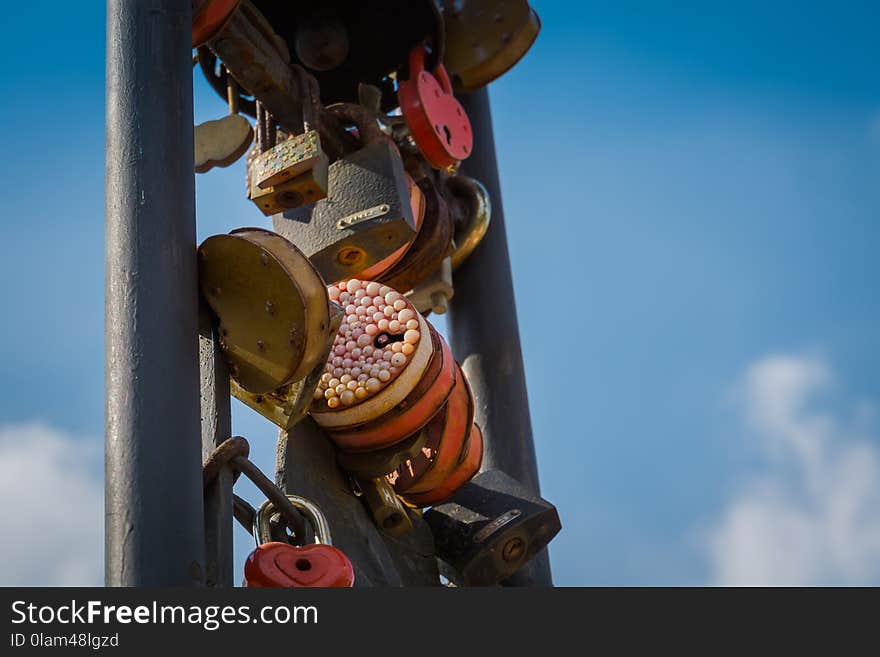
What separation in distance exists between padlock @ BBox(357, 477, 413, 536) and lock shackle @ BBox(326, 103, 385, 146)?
870 mm

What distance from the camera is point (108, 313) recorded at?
9.28ft

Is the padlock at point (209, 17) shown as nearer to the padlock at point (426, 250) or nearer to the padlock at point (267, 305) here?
the padlock at point (267, 305)

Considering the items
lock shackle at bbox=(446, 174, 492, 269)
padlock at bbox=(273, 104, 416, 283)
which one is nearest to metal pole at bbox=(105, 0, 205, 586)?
padlock at bbox=(273, 104, 416, 283)

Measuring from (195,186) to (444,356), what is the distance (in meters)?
1.06

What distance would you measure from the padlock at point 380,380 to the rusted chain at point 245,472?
660 mm

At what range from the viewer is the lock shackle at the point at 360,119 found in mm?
4172

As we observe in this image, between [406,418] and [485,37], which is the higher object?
[485,37]

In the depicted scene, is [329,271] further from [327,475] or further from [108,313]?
[108,313]

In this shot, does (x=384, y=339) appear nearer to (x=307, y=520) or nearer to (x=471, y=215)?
(x=307, y=520)

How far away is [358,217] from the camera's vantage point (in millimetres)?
3922

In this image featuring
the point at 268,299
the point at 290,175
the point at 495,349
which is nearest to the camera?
the point at 268,299

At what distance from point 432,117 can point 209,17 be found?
101cm

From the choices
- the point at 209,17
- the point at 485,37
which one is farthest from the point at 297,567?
the point at 485,37

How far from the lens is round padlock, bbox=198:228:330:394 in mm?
2957
